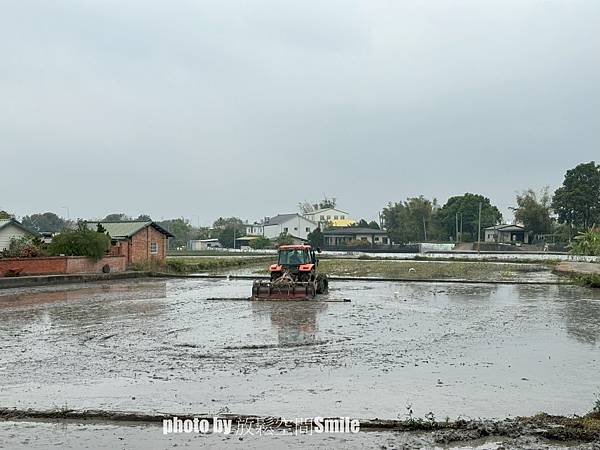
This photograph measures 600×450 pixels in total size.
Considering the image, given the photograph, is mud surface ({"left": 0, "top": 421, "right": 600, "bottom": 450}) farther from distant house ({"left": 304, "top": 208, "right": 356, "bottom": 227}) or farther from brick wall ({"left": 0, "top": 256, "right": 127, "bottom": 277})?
distant house ({"left": 304, "top": 208, "right": 356, "bottom": 227})

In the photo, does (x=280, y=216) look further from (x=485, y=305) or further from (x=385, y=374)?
(x=385, y=374)

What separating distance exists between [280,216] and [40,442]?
10374cm

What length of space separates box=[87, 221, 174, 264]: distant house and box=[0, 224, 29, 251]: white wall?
5.25 metres

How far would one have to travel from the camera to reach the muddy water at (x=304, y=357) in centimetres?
742

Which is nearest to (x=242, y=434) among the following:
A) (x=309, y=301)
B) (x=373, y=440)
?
(x=373, y=440)

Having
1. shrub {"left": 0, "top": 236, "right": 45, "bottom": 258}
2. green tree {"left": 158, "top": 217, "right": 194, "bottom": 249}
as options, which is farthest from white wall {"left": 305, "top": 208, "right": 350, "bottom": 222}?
shrub {"left": 0, "top": 236, "right": 45, "bottom": 258}

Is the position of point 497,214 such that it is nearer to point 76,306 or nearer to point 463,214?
point 463,214

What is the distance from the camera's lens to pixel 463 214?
87438 millimetres

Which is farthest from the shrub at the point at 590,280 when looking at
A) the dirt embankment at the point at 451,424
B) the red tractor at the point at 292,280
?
the dirt embankment at the point at 451,424

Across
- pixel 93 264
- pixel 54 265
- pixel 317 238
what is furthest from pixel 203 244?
pixel 54 265

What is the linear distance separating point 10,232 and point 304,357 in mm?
28985

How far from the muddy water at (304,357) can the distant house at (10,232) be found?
1626 centimetres

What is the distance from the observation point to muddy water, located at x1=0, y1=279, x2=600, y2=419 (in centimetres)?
742

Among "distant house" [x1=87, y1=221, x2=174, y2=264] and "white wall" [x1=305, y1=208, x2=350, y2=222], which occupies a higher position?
"white wall" [x1=305, y1=208, x2=350, y2=222]
